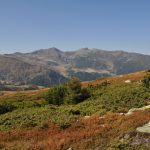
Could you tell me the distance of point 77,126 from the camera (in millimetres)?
26391

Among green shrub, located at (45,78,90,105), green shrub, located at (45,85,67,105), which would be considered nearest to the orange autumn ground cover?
green shrub, located at (45,78,90,105)

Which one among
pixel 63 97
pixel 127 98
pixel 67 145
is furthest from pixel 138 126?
pixel 63 97

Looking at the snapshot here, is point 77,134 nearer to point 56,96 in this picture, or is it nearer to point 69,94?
point 69,94

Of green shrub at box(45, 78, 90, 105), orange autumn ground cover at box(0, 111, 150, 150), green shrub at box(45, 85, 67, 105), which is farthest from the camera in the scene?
green shrub at box(45, 85, 67, 105)

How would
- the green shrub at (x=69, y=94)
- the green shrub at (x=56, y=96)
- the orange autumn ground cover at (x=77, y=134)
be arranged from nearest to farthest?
the orange autumn ground cover at (x=77, y=134) < the green shrub at (x=69, y=94) < the green shrub at (x=56, y=96)

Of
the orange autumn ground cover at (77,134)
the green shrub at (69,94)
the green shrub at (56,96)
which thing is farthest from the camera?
the green shrub at (56,96)

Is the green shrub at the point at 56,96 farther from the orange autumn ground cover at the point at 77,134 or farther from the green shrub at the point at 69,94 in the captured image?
the orange autumn ground cover at the point at 77,134

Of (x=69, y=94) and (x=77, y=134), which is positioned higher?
(x=77, y=134)

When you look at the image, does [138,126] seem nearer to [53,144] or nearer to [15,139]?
[53,144]

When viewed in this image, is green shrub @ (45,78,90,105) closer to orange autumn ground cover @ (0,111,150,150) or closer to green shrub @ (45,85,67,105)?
green shrub @ (45,85,67,105)

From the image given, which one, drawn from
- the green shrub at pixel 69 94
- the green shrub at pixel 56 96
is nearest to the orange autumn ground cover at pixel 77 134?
the green shrub at pixel 69 94

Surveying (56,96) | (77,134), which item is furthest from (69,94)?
(77,134)

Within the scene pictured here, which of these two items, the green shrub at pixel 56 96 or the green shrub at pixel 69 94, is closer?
the green shrub at pixel 69 94

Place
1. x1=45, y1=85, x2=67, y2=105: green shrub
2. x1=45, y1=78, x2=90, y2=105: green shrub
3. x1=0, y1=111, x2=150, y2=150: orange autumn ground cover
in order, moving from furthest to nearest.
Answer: x1=45, y1=85, x2=67, y2=105: green shrub → x1=45, y1=78, x2=90, y2=105: green shrub → x1=0, y1=111, x2=150, y2=150: orange autumn ground cover
